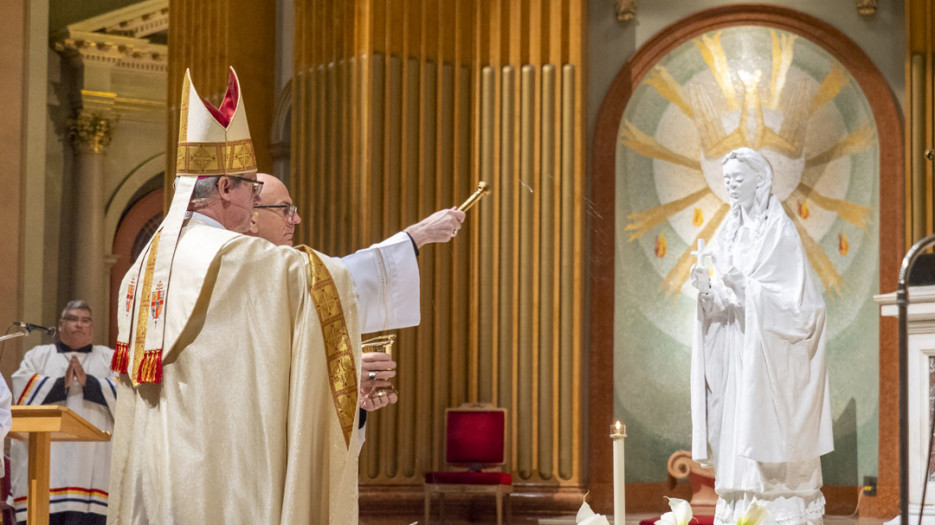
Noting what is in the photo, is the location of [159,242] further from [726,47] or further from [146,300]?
[726,47]

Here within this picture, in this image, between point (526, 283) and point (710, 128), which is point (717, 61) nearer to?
point (710, 128)

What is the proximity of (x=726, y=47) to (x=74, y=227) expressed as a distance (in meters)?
9.21

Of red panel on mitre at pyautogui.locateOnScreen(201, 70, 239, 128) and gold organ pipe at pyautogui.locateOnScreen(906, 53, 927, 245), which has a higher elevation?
gold organ pipe at pyautogui.locateOnScreen(906, 53, 927, 245)

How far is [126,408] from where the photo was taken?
3289mm

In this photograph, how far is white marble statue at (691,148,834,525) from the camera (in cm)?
641

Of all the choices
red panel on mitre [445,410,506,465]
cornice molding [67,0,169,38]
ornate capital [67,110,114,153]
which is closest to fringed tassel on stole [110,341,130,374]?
red panel on mitre [445,410,506,465]

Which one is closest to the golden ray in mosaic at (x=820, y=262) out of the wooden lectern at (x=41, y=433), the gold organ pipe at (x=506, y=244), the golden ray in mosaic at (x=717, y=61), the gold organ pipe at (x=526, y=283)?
the golden ray in mosaic at (x=717, y=61)

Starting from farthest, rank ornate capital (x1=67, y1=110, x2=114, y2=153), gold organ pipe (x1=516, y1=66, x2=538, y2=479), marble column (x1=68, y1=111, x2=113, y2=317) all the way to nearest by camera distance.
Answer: ornate capital (x1=67, y1=110, x2=114, y2=153) → marble column (x1=68, y1=111, x2=113, y2=317) → gold organ pipe (x1=516, y1=66, x2=538, y2=479)

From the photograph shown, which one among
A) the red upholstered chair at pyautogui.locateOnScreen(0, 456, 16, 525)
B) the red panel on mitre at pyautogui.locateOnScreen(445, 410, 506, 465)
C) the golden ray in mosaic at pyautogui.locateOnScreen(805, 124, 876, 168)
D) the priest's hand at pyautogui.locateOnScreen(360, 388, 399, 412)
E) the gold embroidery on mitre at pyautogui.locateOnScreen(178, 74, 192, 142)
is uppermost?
the golden ray in mosaic at pyautogui.locateOnScreen(805, 124, 876, 168)

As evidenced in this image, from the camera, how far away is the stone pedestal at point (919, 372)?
6227 mm

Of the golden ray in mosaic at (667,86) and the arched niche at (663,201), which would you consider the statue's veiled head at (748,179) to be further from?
the golden ray in mosaic at (667,86)

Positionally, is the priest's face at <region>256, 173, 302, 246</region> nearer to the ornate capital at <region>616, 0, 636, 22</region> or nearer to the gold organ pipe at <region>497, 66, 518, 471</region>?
the gold organ pipe at <region>497, 66, 518, 471</region>

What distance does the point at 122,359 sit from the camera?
3299mm

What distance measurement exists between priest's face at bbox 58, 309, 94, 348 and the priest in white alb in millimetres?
4670
